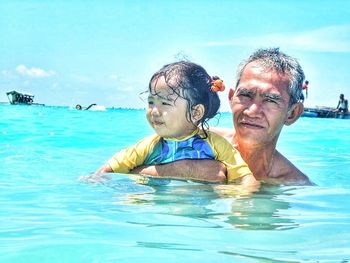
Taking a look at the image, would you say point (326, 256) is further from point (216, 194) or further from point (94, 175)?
point (94, 175)

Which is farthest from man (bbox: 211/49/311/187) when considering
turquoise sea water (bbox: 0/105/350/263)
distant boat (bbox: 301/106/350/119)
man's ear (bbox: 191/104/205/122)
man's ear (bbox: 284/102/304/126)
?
distant boat (bbox: 301/106/350/119)

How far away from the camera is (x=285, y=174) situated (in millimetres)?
5227

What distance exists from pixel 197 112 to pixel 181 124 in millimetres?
173

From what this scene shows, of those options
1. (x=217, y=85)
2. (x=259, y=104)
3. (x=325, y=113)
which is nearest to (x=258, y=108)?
(x=259, y=104)

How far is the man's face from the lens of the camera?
462cm

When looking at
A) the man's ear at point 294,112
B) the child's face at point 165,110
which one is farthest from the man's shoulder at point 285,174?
the child's face at point 165,110

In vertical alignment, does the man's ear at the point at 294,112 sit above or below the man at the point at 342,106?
below

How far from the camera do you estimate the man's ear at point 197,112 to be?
4387 millimetres

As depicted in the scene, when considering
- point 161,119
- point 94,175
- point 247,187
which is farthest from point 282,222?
point 94,175

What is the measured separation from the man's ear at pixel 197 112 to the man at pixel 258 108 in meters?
0.33

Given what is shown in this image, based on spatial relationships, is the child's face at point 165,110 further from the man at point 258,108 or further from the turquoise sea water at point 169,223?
the turquoise sea water at point 169,223

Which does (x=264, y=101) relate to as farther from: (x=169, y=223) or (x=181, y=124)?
(x=169, y=223)

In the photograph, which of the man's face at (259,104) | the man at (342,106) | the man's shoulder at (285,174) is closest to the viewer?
the man's face at (259,104)

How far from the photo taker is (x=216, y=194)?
397 centimetres
